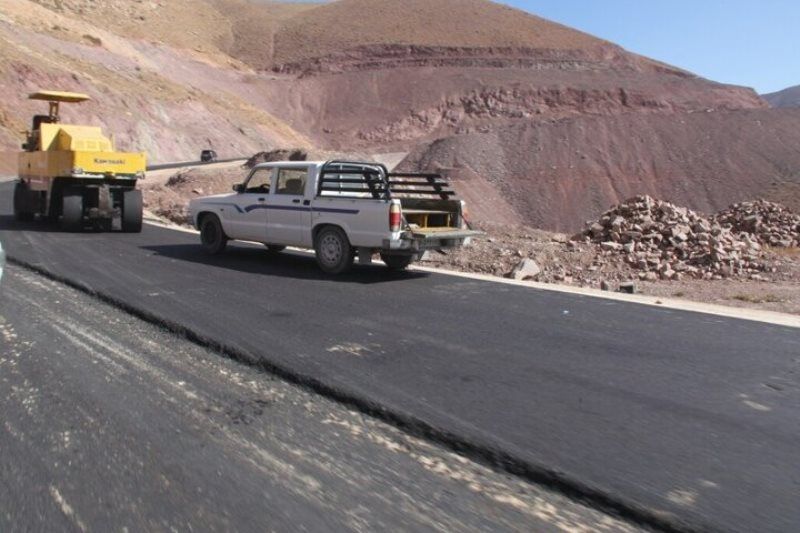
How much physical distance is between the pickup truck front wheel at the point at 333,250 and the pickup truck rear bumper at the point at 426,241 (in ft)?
2.45

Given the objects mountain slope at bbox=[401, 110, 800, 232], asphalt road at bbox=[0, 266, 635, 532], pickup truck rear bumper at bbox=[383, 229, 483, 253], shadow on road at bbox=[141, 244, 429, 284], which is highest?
mountain slope at bbox=[401, 110, 800, 232]

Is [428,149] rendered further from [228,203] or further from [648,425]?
[648,425]

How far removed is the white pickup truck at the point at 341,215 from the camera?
10.7 meters

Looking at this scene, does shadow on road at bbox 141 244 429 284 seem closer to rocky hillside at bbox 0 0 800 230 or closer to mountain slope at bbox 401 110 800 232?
rocky hillside at bbox 0 0 800 230

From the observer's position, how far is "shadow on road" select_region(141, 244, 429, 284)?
11.0 m

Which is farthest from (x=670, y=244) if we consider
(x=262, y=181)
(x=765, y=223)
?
(x=765, y=223)

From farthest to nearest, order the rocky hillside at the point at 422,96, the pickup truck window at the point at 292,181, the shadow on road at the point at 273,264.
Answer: the rocky hillside at the point at 422,96 → the pickup truck window at the point at 292,181 → the shadow on road at the point at 273,264

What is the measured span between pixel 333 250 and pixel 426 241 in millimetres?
1479

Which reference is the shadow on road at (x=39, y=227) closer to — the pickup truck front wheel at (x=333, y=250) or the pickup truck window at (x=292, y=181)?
the pickup truck window at (x=292, y=181)

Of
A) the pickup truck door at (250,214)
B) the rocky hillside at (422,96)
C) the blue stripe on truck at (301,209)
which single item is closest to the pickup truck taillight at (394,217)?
the blue stripe on truck at (301,209)

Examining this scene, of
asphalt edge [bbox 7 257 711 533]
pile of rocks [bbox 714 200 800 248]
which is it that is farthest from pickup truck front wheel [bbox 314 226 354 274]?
pile of rocks [bbox 714 200 800 248]

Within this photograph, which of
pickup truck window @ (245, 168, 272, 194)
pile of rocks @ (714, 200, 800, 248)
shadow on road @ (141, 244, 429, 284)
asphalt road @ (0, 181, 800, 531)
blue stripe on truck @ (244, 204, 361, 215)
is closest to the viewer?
asphalt road @ (0, 181, 800, 531)

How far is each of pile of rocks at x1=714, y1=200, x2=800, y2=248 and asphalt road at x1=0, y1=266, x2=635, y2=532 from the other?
22.3 m

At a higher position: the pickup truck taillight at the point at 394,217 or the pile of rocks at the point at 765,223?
the pile of rocks at the point at 765,223
